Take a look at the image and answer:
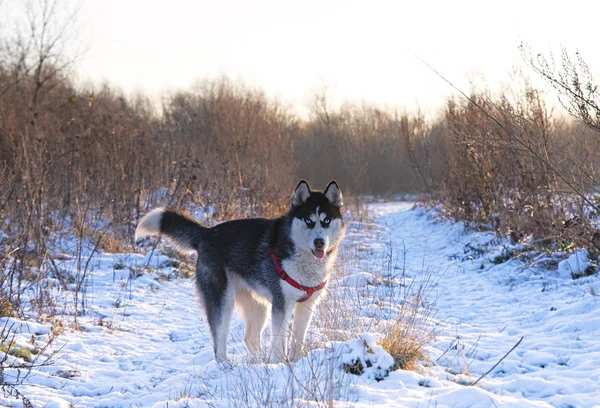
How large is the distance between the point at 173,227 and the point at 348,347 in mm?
2211

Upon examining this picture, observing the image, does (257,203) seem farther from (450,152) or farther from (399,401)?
(399,401)

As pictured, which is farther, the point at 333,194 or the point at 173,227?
the point at 173,227

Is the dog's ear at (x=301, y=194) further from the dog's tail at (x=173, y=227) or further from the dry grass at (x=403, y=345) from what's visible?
the dry grass at (x=403, y=345)

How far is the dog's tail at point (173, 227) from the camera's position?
17.7 feet

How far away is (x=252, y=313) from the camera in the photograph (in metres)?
5.39

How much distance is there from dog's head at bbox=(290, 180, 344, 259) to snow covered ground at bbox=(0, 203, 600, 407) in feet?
1.80

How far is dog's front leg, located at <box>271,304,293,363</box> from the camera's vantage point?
4742 mm

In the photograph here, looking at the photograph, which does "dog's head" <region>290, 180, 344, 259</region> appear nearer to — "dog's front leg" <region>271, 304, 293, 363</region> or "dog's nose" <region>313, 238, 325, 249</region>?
"dog's nose" <region>313, 238, 325, 249</region>

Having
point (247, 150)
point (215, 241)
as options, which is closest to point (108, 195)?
point (247, 150)

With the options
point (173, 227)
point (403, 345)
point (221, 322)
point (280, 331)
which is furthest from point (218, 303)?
point (403, 345)

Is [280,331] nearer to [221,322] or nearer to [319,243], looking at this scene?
[221,322]

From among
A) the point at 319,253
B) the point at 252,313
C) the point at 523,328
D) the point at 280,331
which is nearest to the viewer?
the point at 280,331

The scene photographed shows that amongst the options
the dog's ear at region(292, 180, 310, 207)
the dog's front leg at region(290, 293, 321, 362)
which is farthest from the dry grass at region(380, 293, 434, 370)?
the dog's ear at region(292, 180, 310, 207)

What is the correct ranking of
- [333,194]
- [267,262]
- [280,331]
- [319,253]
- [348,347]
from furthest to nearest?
[333,194], [267,262], [319,253], [280,331], [348,347]
